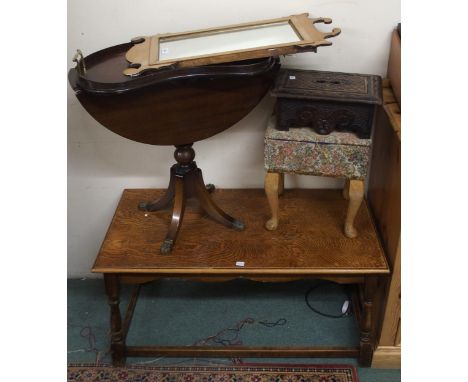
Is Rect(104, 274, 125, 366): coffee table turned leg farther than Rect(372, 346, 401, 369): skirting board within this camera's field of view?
No

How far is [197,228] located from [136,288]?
56cm

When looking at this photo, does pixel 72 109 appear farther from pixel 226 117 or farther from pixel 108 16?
pixel 226 117

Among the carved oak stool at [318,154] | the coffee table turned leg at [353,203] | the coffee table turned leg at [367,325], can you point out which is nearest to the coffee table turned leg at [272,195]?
the carved oak stool at [318,154]

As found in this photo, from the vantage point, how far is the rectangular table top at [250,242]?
194 centimetres

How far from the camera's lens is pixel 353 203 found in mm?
1964

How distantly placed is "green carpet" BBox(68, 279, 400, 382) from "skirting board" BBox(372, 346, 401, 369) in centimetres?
2

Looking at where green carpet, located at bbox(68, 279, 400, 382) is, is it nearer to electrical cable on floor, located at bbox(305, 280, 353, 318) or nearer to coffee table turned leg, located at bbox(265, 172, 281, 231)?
electrical cable on floor, located at bbox(305, 280, 353, 318)

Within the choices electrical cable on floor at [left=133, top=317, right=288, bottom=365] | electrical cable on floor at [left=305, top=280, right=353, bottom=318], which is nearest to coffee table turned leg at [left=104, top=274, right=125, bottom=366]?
electrical cable on floor at [left=133, top=317, right=288, bottom=365]

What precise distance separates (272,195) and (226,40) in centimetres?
57

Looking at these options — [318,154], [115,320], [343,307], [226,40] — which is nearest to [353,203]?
[318,154]

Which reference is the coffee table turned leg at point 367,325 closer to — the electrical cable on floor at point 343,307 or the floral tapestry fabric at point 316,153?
the electrical cable on floor at point 343,307

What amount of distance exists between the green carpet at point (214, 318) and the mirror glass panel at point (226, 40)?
45.7 inches

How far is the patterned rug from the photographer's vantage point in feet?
6.82

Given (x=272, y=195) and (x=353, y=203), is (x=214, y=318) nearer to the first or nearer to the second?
(x=272, y=195)
